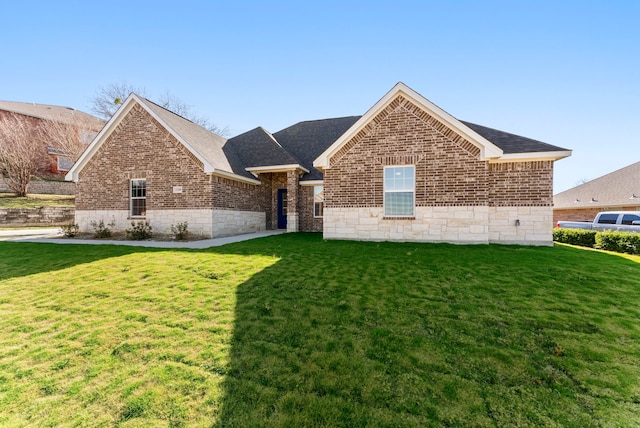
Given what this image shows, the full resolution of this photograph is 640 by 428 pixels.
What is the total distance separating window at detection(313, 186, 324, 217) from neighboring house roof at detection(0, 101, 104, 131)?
32696 millimetres

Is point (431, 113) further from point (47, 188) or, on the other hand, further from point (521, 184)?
point (47, 188)

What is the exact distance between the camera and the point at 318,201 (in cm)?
1692

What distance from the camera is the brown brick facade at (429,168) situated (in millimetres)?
10648

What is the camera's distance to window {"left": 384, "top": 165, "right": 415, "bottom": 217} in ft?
36.9

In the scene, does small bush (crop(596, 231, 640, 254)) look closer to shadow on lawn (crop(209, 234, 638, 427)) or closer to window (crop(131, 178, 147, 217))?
shadow on lawn (crop(209, 234, 638, 427))

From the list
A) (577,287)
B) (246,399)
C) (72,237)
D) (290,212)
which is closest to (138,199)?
(72,237)

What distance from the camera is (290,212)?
16.5 metres

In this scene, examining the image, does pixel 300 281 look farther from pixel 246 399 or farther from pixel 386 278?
pixel 246 399

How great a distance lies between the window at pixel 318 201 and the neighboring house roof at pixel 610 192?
78.2 ft

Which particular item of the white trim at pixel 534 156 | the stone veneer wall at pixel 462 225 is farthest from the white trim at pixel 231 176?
the white trim at pixel 534 156

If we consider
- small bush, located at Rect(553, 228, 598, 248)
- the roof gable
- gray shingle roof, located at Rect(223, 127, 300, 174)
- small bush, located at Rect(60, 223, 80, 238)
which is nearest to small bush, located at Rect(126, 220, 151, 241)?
small bush, located at Rect(60, 223, 80, 238)

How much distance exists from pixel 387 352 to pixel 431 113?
1017 centimetres

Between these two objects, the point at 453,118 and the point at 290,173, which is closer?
the point at 453,118

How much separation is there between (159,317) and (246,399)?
108 inches
